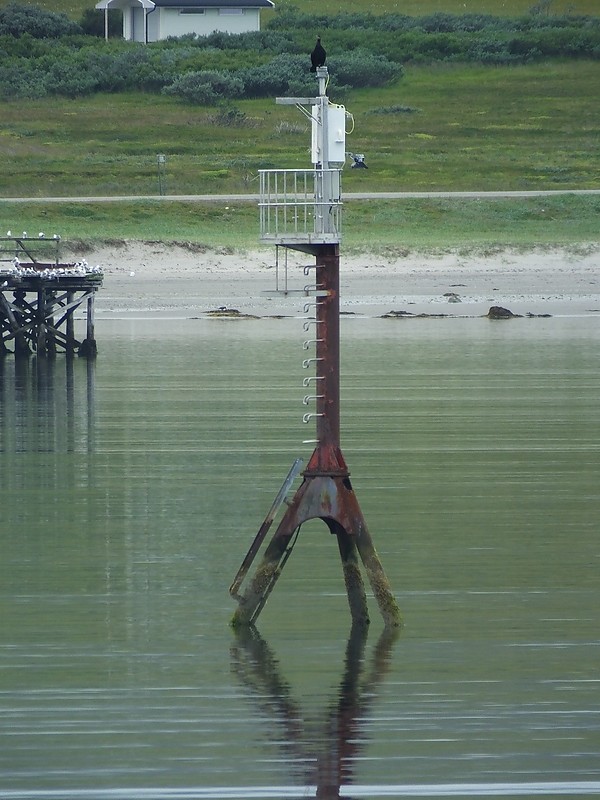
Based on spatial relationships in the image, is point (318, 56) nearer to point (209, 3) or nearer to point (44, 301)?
point (44, 301)

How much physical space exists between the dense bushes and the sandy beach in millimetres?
28231

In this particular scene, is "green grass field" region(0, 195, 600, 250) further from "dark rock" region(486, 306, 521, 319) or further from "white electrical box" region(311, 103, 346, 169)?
"white electrical box" region(311, 103, 346, 169)

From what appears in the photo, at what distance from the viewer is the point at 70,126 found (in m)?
61.2

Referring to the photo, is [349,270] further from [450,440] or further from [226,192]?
[450,440]

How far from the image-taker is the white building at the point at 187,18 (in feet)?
288

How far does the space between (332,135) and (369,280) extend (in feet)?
98.1

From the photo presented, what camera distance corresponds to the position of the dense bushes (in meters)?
70.6

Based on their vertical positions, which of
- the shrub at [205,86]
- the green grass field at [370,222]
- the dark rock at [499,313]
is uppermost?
the shrub at [205,86]

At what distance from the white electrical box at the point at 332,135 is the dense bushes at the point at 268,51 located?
58.4 meters

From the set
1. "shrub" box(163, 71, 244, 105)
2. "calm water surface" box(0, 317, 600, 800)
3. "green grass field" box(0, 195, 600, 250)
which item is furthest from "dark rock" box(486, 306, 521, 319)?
"shrub" box(163, 71, 244, 105)

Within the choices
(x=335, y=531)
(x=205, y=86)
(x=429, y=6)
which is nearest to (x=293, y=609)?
(x=335, y=531)

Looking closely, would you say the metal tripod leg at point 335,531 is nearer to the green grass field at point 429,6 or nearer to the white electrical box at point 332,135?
the white electrical box at point 332,135

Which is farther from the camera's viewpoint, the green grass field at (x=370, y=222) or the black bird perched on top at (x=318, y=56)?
the green grass field at (x=370, y=222)

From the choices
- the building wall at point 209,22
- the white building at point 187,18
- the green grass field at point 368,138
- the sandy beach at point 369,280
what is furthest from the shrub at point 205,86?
the sandy beach at point 369,280
